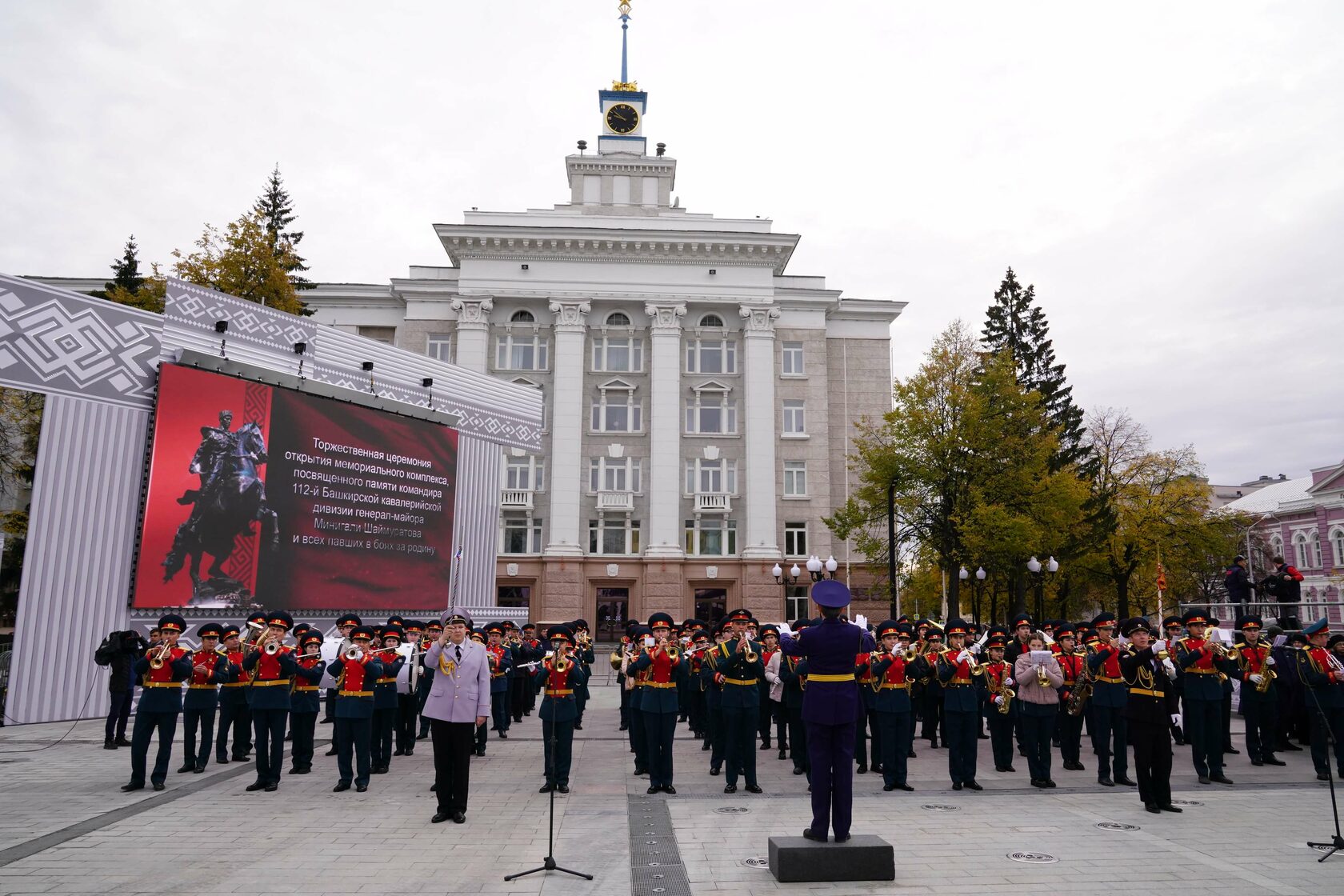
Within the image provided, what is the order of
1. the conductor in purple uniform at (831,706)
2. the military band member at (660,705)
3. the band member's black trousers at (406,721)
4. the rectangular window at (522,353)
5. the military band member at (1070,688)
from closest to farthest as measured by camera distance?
the conductor in purple uniform at (831,706) < the military band member at (660,705) < the military band member at (1070,688) < the band member's black trousers at (406,721) < the rectangular window at (522,353)

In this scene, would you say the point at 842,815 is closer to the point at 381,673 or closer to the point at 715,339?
the point at 381,673

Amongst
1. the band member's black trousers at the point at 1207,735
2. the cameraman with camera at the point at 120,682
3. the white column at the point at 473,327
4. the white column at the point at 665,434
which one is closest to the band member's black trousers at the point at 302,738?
the cameraman with camera at the point at 120,682

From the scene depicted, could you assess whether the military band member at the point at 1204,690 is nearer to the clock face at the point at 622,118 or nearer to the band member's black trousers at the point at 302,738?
the band member's black trousers at the point at 302,738

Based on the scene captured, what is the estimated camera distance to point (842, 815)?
7.57m

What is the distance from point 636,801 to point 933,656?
4.86 metres

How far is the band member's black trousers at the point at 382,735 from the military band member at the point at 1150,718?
994 centimetres

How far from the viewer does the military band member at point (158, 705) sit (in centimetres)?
1077

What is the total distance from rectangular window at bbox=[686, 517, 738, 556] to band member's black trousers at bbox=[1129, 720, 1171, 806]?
33852mm

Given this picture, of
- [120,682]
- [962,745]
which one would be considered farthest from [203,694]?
[962,745]

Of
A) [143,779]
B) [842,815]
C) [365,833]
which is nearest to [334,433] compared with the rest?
[143,779]

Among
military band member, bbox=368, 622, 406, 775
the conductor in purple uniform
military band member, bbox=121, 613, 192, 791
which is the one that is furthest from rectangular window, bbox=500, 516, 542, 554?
the conductor in purple uniform

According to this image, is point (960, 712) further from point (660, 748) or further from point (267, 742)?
point (267, 742)

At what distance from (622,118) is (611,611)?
28.5 meters

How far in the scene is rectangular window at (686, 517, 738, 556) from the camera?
43812 millimetres
